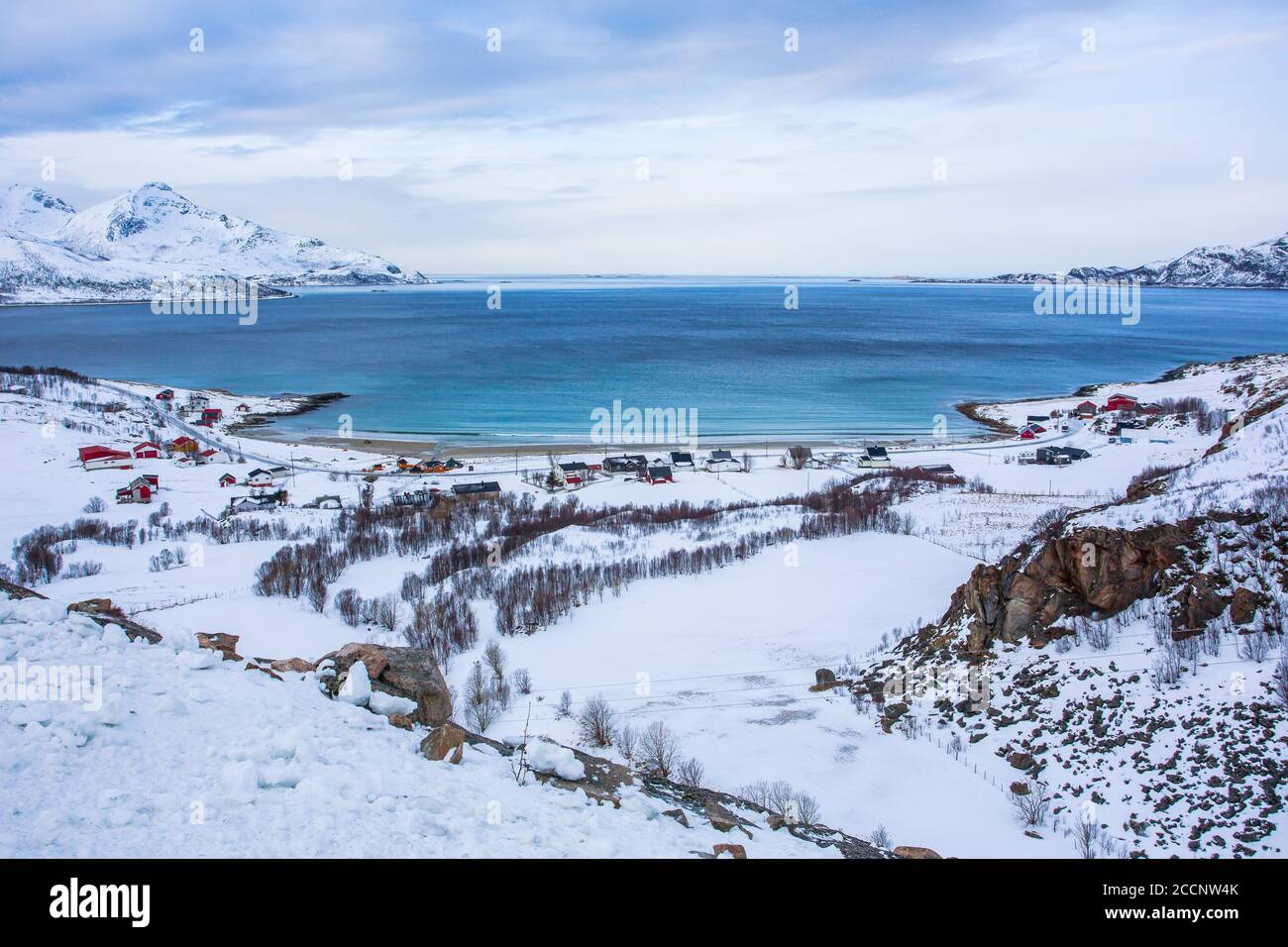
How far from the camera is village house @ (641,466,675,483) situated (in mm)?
36906

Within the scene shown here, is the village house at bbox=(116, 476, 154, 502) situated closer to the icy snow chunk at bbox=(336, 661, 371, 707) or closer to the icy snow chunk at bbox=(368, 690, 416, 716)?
the icy snow chunk at bbox=(336, 661, 371, 707)

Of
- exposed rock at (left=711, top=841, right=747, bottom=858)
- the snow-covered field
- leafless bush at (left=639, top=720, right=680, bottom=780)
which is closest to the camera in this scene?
the snow-covered field

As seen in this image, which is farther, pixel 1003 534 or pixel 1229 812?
pixel 1003 534

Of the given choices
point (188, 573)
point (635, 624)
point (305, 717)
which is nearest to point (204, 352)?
point (188, 573)

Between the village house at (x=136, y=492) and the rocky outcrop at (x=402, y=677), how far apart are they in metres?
30.8

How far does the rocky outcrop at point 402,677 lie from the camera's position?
8.30 m

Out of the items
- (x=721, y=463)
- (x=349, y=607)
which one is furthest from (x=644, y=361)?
(x=349, y=607)

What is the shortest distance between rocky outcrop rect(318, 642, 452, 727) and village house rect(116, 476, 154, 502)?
30829 millimetres

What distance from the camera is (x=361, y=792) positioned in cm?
603

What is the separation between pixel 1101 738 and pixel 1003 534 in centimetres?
1378

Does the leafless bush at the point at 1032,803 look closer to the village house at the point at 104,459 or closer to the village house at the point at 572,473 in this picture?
the village house at the point at 572,473

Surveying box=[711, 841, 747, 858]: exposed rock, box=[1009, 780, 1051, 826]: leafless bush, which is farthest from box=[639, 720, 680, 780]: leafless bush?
box=[1009, 780, 1051, 826]: leafless bush
